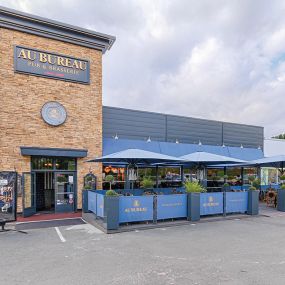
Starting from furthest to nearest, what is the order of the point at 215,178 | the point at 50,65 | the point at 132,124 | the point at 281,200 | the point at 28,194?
1. the point at 215,178
2. the point at 132,124
3. the point at 281,200
4. the point at 50,65
5. the point at 28,194

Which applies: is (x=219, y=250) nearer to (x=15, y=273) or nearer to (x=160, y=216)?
(x=160, y=216)

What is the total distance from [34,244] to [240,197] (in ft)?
29.5

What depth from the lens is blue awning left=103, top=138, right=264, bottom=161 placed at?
15532 millimetres

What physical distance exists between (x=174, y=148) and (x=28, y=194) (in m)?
9.08

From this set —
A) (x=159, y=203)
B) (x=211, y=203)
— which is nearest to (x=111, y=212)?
(x=159, y=203)

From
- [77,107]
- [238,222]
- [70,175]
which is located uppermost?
[77,107]

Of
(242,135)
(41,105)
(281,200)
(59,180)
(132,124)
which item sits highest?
(41,105)

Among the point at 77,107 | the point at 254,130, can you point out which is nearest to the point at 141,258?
the point at 77,107

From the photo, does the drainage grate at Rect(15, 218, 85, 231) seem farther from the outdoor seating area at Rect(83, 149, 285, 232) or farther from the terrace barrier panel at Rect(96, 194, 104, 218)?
the terrace barrier panel at Rect(96, 194, 104, 218)

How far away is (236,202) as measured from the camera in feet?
40.7

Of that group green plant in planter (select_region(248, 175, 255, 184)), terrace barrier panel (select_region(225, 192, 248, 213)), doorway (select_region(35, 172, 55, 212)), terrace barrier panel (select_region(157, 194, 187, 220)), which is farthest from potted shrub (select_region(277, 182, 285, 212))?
doorway (select_region(35, 172, 55, 212))

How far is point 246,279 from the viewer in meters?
5.21

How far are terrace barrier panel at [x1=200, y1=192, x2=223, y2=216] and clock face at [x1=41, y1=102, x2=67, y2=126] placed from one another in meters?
7.77

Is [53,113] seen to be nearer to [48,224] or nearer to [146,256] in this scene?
[48,224]
